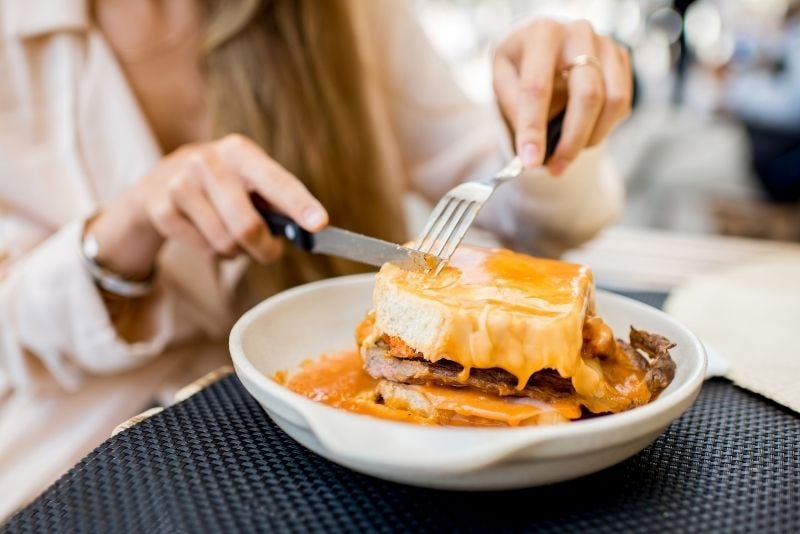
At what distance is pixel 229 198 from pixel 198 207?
0.16 ft

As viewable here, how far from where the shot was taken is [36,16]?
106cm

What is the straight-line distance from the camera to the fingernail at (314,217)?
73 cm

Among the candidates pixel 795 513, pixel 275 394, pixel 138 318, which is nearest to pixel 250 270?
pixel 138 318

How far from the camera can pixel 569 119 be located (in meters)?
0.79

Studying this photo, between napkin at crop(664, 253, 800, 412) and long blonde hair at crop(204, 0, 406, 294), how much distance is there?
23.7 inches

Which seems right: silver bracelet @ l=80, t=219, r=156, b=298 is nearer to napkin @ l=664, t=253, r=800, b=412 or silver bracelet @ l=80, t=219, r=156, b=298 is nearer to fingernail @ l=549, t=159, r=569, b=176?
fingernail @ l=549, t=159, r=569, b=176

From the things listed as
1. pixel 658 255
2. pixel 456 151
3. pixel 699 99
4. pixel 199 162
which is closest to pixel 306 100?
pixel 456 151

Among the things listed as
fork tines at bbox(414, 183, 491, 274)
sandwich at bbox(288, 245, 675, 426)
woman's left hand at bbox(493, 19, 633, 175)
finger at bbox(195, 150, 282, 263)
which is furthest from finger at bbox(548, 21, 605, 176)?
finger at bbox(195, 150, 282, 263)

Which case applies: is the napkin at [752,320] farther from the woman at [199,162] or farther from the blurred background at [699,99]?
the blurred background at [699,99]

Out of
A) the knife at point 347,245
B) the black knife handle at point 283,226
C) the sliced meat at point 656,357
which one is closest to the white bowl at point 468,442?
the sliced meat at point 656,357

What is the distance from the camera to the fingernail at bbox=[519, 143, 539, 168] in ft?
2.45

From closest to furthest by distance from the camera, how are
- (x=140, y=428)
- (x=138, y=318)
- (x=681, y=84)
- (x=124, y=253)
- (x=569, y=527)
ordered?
(x=569, y=527) → (x=140, y=428) → (x=124, y=253) → (x=138, y=318) → (x=681, y=84)

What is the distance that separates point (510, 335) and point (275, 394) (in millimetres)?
167

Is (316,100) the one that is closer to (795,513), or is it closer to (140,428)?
(140,428)
